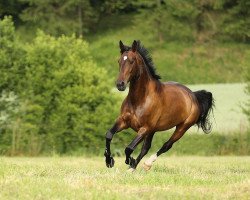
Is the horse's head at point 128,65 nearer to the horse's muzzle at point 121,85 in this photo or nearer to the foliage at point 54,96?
the horse's muzzle at point 121,85

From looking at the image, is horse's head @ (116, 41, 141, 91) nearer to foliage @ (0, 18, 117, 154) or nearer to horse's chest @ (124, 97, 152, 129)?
horse's chest @ (124, 97, 152, 129)

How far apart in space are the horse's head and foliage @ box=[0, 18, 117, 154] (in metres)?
16.8

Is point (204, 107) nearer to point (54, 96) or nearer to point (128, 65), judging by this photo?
point (128, 65)

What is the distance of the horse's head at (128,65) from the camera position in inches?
502

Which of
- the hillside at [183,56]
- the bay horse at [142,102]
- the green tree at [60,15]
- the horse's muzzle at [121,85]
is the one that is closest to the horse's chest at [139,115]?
the bay horse at [142,102]

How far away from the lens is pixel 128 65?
13031mm

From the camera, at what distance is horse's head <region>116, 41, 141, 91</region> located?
41.8 feet

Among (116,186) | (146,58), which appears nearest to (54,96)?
(146,58)

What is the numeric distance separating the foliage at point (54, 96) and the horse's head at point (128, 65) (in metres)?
16.8

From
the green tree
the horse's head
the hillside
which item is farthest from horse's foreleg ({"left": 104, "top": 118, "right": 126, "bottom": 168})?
the green tree

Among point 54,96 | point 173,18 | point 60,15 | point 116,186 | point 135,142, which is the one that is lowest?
point 116,186

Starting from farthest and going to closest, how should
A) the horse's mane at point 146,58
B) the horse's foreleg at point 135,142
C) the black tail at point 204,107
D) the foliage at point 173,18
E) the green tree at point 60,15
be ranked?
the green tree at point 60,15 < the foliage at point 173,18 < the black tail at point 204,107 < the horse's mane at point 146,58 < the horse's foreleg at point 135,142

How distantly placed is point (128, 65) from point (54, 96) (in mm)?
18707

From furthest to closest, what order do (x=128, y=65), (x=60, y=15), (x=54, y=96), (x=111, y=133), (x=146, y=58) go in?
(x=60, y=15)
(x=54, y=96)
(x=146, y=58)
(x=111, y=133)
(x=128, y=65)
